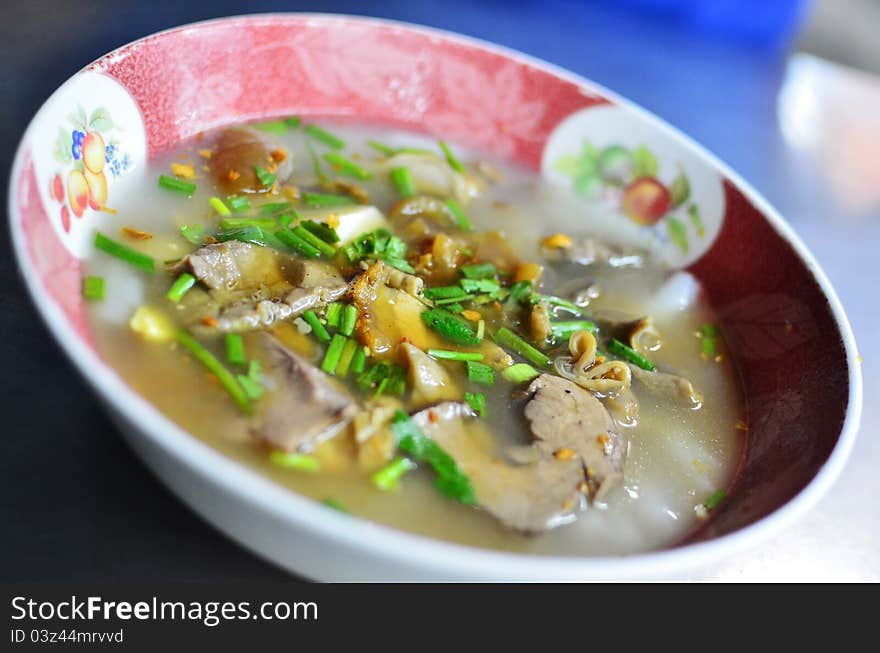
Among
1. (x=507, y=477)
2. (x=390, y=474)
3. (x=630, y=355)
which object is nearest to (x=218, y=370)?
(x=390, y=474)

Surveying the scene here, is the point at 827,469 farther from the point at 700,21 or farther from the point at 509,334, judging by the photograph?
the point at 700,21

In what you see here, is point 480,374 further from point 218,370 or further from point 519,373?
point 218,370

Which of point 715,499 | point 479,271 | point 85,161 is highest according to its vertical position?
point 85,161

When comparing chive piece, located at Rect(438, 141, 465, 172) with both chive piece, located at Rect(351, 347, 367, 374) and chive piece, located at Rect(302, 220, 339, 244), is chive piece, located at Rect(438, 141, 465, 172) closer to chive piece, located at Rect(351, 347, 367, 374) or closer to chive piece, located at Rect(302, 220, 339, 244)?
chive piece, located at Rect(302, 220, 339, 244)

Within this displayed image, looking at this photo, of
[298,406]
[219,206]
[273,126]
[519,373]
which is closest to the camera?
[298,406]

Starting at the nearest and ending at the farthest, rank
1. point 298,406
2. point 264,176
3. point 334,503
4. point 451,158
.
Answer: point 334,503 → point 298,406 → point 264,176 → point 451,158

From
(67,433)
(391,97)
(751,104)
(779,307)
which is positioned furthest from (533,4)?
(67,433)

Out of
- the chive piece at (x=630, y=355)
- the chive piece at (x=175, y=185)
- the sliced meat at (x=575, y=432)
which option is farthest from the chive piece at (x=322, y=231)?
the chive piece at (x=630, y=355)

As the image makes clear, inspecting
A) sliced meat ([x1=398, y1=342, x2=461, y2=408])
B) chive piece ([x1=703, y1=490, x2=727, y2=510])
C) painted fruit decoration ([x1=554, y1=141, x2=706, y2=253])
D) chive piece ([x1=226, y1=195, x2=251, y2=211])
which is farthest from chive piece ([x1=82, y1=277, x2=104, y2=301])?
painted fruit decoration ([x1=554, y1=141, x2=706, y2=253])
